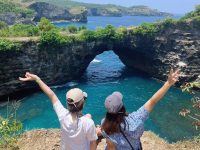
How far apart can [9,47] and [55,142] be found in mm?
36148

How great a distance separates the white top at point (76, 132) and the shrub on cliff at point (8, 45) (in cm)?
4264

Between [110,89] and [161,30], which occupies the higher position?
[161,30]

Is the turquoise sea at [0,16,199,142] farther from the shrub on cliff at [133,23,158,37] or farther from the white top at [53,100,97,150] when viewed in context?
the white top at [53,100,97,150]

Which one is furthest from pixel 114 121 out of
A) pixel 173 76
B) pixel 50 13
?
pixel 50 13

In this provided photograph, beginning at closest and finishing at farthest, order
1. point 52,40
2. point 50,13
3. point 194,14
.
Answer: point 52,40 → point 194,14 → point 50,13

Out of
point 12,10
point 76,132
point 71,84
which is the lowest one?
point 12,10

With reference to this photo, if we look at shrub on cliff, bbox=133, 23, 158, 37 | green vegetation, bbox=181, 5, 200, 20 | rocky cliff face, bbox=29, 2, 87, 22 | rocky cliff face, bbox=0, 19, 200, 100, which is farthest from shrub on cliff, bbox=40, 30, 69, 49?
rocky cliff face, bbox=29, 2, 87, 22

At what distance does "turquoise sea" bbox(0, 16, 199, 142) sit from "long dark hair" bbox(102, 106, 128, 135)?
30528mm

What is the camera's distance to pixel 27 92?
5297 centimetres

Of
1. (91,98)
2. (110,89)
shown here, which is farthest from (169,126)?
(110,89)

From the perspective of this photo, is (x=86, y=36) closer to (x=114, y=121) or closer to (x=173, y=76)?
(x=173, y=76)

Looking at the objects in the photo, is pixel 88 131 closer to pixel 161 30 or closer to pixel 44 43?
pixel 44 43

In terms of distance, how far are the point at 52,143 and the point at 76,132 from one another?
737 centimetres

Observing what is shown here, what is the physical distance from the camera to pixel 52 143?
14.5m
